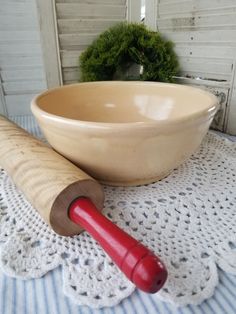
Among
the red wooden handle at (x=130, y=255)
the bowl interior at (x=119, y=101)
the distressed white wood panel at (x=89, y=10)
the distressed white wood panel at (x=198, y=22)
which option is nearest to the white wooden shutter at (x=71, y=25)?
the distressed white wood panel at (x=89, y=10)

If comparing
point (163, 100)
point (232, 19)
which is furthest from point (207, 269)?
point (232, 19)

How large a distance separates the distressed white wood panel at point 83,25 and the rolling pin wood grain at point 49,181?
0.39m

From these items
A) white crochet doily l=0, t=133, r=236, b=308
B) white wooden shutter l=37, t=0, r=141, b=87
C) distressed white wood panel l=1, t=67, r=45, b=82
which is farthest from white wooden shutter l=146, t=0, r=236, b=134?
distressed white wood panel l=1, t=67, r=45, b=82

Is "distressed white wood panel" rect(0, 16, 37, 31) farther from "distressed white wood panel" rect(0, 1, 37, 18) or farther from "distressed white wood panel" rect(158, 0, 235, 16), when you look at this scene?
"distressed white wood panel" rect(158, 0, 235, 16)

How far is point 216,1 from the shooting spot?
48cm

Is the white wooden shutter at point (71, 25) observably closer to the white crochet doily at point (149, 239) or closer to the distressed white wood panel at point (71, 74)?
the distressed white wood panel at point (71, 74)

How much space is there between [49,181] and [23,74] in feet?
1.54

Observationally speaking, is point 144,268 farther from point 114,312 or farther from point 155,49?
point 155,49

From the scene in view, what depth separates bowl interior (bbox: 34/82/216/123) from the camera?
42 centimetres

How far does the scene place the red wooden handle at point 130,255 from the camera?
0.16 metres

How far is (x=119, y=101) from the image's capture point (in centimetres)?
46

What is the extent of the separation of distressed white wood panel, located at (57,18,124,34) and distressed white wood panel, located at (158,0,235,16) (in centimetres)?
12

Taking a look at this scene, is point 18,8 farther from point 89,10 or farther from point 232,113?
point 232,113

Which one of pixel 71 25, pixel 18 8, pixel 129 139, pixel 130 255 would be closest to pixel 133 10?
pixel 71 25
